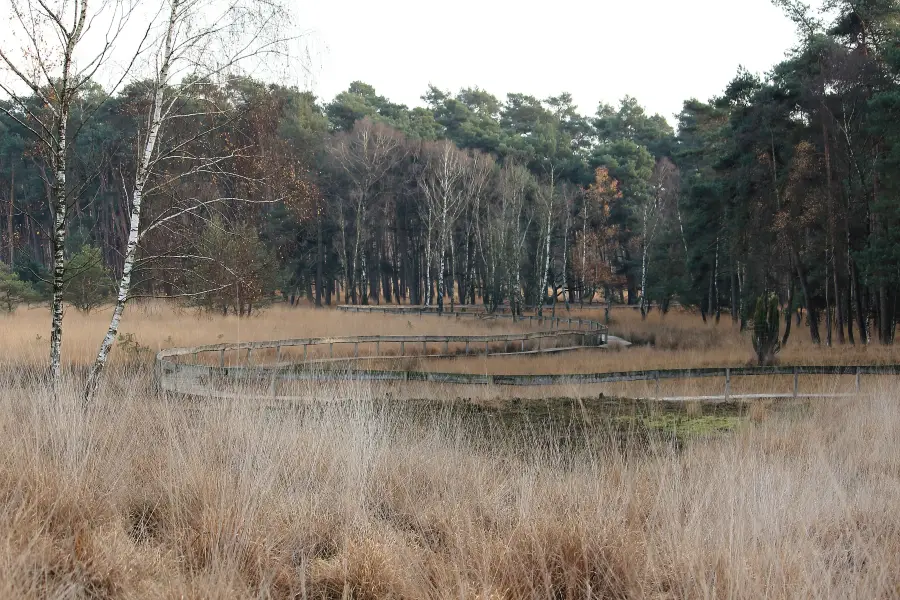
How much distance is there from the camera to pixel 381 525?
4.57 meters

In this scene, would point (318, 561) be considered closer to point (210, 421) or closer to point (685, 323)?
point (210, 421)

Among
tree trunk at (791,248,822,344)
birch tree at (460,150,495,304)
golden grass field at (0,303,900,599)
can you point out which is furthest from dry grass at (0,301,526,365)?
birch tree at (460,150,495,304)

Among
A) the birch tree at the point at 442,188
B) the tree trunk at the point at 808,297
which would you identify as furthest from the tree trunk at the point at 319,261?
the tree trunk at the point at 808,297

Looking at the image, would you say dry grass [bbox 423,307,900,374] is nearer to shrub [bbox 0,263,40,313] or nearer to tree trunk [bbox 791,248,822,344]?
Answer: tree trunk [bbox 791,248,822,344]

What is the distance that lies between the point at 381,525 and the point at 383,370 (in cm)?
1111

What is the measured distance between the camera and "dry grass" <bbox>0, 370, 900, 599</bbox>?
12.5 feet

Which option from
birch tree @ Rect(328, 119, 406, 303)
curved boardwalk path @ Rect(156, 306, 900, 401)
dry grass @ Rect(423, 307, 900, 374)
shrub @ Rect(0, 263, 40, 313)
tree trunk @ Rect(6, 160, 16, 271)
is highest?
birch tree @ Rect(328, 119, 406, 303)

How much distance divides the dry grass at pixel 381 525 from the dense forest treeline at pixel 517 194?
446 cm

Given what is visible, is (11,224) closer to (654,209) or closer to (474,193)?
(474,193)

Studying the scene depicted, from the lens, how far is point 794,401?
12453 millimetres

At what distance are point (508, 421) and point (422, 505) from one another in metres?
5.25

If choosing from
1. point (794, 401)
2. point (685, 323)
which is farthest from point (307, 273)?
point (794, 401)

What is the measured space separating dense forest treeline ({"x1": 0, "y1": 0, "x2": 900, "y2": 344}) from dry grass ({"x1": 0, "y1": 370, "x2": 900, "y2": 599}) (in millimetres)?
4462

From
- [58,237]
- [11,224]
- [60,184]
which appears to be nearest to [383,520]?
[58,237]
